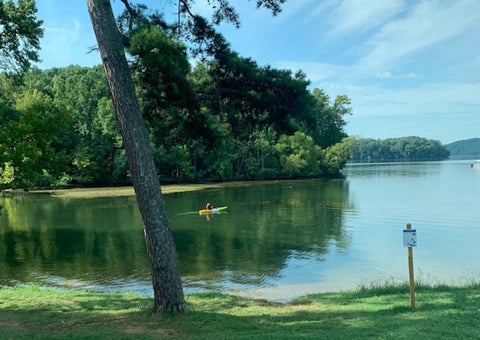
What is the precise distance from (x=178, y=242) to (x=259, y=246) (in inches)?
161

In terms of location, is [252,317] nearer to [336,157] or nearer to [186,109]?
A: [186,109]

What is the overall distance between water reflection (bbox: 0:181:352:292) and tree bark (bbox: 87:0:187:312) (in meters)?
5.84

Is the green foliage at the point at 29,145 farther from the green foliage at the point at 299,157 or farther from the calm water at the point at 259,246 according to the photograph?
the green foliage at the point at 299,157

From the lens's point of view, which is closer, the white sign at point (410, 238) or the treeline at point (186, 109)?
the treeline at point (186, 109)

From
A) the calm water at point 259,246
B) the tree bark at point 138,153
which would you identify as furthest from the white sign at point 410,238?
the calm water at point 259,246

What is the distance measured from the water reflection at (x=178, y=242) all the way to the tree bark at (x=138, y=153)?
19.2ft

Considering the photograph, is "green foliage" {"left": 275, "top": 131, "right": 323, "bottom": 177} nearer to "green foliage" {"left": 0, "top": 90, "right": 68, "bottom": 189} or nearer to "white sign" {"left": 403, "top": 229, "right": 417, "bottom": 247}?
"green foliage" {"left": 0, "top": 90, "right": 68, "bottom": 189}

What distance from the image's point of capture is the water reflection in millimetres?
13875

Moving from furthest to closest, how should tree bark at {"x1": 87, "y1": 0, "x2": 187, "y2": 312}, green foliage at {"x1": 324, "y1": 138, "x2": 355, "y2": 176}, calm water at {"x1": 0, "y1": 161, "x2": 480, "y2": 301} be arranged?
green foliage at {"x1": 324, "y1": 138, "x2": 355, "y2": 176} → calm water at {"x1": 0, "y1": 161, "x2": 480, "y2": 301} → tree bark at {"x1": 87, "y1": 0, "x2": 187, "y2": 312}

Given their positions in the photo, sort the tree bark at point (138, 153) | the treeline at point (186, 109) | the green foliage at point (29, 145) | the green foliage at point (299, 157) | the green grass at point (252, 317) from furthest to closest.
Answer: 1. the green foliage at point (299, 157)
2. the green foliage at point (29, 145)
3. the tree bark at point (138, 153)
4. the treeline at point (186, 109)
5. the green grass at point (252, 317)

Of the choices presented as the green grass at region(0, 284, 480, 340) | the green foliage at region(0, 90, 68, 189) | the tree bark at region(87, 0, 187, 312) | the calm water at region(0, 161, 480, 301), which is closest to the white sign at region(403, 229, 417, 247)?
the green grass at region(0, 284, 480, 340)

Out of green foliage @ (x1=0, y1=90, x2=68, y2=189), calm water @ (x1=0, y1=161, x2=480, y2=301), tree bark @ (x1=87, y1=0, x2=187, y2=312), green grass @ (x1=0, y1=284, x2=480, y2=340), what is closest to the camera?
green grass @ (x1=0, y1=284, x2=480, y2=340)

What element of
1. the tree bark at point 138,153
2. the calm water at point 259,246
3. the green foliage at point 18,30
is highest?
the green foliage at point 18,30

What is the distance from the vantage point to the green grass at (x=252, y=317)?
18.3ft
